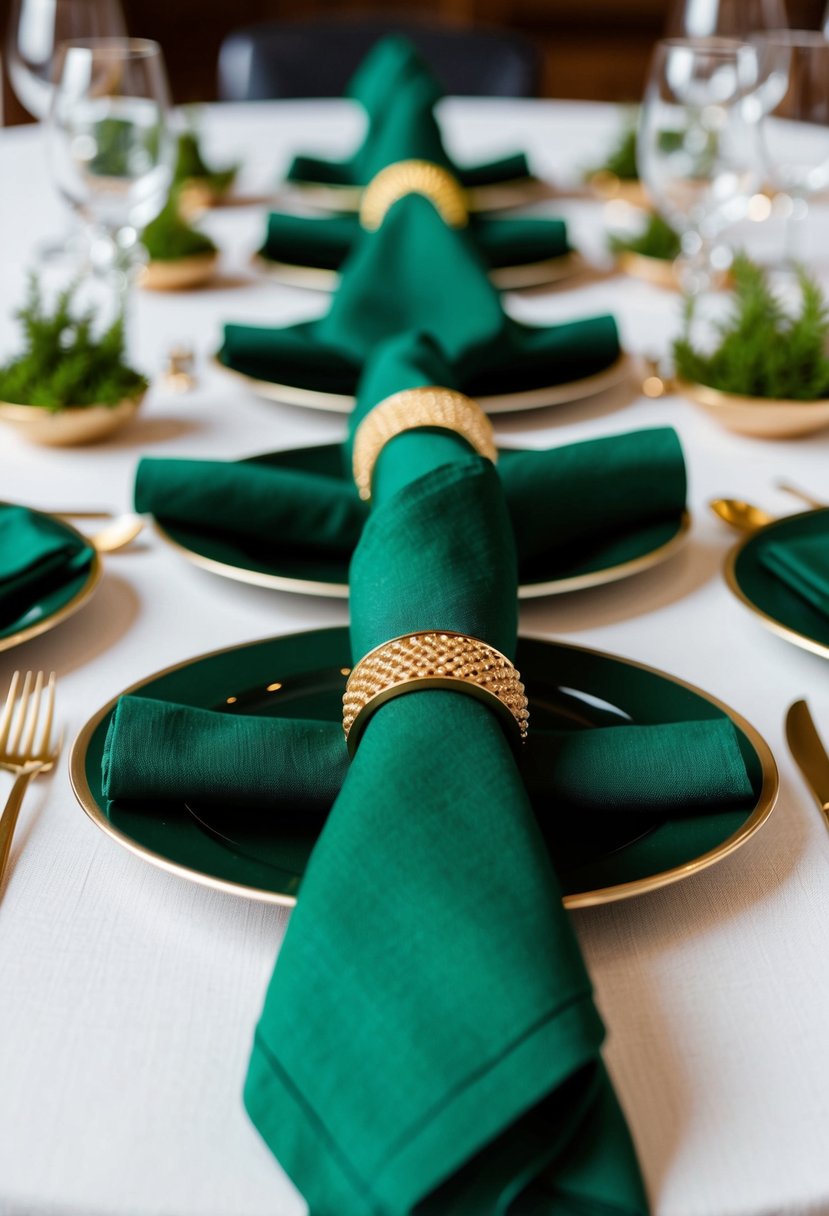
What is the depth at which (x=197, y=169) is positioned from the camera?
1.66 metres

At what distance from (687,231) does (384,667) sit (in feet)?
2.95

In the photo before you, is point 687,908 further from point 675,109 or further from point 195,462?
point 675,109

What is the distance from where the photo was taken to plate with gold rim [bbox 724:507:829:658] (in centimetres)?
69

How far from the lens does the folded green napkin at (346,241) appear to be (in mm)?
1392

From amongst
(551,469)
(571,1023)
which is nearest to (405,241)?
(551,469)

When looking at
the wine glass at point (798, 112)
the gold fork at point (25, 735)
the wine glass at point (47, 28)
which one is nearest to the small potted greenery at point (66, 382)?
the gold fork at point (25, 735)

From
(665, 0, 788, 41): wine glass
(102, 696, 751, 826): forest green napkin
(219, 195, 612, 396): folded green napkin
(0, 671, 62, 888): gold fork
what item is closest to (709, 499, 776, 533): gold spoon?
(219, 195, 612, 396): folded green napkin

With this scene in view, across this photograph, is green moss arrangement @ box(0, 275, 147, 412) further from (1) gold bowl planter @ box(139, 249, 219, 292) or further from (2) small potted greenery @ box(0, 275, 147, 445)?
(1) gold bowl planter @ box(139, 249, 219, 292)

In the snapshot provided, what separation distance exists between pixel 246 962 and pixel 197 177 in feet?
4.50

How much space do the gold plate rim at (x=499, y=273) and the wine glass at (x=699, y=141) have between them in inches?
6.4

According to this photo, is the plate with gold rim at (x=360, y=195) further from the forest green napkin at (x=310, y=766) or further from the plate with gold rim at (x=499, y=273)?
the forest green napkin at (x=310, y=766)

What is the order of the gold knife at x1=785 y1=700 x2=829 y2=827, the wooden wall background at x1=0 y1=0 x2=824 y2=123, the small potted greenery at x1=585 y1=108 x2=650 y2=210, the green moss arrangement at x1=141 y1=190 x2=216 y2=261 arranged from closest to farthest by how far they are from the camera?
the gold knife at x1=785 y1=700 x2=829 y2=827 < the green moss arrangement at x1=141 y1=190 x2=216 y2=261 < the small potted greenery at x1=585 y1=108 x2=650 y2=210 < the wooden wall background at x1=0 y1=0 x2=824 y2=123

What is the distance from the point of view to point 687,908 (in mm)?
519

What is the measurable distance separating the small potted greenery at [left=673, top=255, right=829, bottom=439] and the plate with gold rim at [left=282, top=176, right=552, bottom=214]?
70cm
